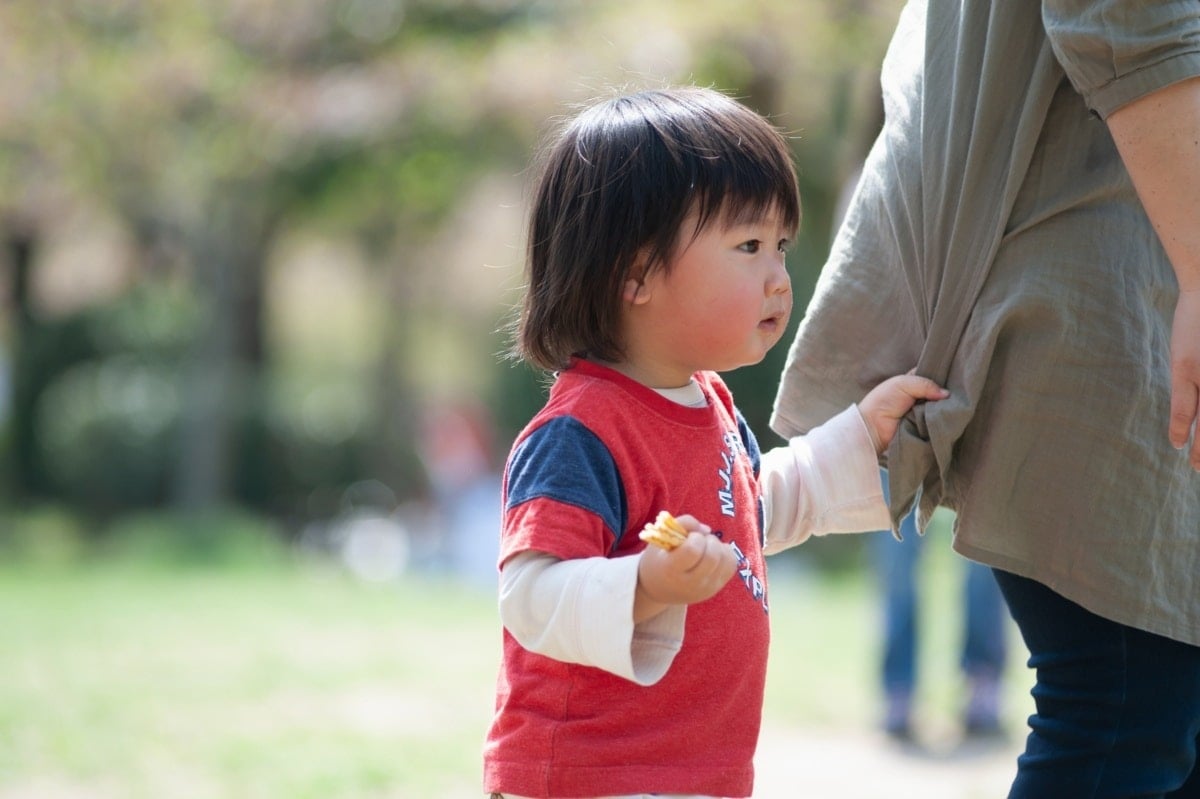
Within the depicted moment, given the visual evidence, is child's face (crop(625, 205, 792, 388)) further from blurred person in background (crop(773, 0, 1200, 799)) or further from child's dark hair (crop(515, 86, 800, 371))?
blurred person in background (crop(773, 0, 1200, 799))

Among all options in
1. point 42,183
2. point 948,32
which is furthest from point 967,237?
point 42,183

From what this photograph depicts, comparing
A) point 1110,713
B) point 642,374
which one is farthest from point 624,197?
point 1110,713

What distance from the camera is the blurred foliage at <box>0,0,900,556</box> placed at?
11289mm

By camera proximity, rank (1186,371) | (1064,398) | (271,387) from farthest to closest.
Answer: (271,387)
(1064,398)
(1186,371)

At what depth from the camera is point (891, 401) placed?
203 cm

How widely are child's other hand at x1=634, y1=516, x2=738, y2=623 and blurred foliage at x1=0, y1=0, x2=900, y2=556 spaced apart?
728cm

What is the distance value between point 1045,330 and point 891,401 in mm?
267

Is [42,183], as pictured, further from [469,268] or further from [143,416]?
[469,268]

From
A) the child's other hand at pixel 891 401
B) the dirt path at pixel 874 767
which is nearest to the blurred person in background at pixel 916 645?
the dirt path at pixel 874 767

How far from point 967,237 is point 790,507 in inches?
19.9

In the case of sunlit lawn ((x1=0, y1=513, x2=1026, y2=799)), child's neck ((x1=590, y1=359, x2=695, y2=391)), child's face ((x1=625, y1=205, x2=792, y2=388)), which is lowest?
Result: sunlit lawn ((x1=0, y1=513, x2=1026, y2=799))

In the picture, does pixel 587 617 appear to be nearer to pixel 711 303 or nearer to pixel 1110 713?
pixel 711 303

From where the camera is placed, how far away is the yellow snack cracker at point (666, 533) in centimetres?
161

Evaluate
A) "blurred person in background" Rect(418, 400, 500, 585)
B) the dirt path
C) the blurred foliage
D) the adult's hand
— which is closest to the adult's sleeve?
the adult's hand
